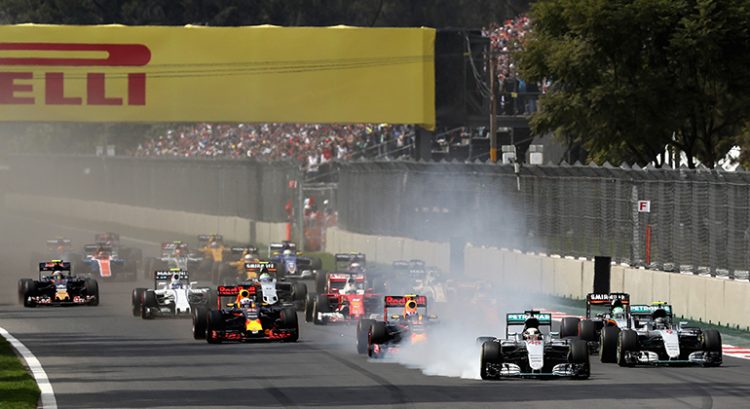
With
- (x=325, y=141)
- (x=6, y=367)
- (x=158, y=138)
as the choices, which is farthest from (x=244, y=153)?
(x=6, y=367)

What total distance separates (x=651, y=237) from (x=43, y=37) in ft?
82.3

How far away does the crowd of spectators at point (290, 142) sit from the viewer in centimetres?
7488

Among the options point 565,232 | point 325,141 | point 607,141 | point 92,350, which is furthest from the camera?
point 325,141

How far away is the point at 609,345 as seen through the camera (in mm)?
26500

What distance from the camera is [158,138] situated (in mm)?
98938

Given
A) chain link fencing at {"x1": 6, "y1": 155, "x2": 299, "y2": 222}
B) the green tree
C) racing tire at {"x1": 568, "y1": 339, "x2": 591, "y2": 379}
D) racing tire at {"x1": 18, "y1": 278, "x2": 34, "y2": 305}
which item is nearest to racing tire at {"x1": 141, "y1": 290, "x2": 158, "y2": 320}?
racing tire at {"x1": 18, "y1": 278, "x2": 34, "y2": 305}

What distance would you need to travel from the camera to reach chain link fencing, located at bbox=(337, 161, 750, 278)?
1372 inches

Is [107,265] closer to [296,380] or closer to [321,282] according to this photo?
[321,282]

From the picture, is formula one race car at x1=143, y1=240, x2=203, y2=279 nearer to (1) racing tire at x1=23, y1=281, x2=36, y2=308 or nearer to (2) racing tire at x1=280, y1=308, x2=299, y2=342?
(1) racing tire at x1=23, y1=281, x2=36, y2=308

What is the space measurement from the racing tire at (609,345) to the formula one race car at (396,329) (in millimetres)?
2511

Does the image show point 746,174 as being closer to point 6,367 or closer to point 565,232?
point 565,232

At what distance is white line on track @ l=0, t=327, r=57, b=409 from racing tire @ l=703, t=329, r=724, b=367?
847 centimetres

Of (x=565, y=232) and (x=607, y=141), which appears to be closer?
(x=565, y=232)

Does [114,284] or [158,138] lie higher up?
[158,138]
